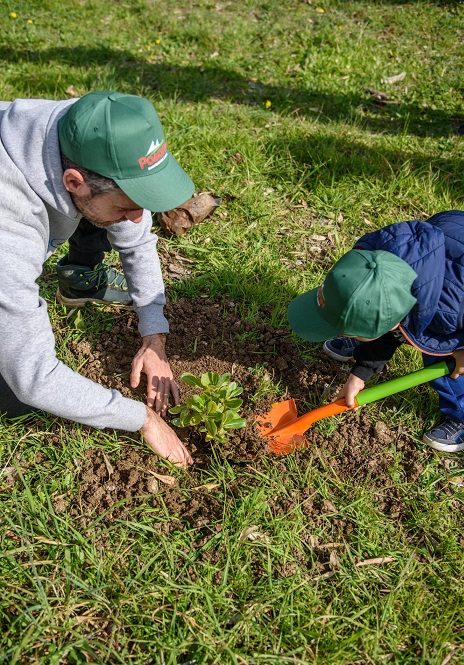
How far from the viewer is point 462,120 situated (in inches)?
163

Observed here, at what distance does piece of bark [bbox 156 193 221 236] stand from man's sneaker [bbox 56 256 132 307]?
46 cm

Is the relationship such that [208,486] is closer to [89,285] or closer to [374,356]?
[374,356]

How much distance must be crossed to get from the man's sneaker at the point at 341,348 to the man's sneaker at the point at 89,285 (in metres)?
1.03

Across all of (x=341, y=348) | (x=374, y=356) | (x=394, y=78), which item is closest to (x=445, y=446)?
(x=374, y=356)

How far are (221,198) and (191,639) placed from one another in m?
2.43

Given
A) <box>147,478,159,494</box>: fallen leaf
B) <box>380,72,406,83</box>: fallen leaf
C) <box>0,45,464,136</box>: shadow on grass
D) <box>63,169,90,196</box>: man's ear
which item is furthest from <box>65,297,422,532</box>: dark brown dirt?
<box>380,72,406,83</box>: fallen leaf

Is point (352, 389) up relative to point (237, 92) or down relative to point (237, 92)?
down

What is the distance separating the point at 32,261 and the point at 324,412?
4.17ft

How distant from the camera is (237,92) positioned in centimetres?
427

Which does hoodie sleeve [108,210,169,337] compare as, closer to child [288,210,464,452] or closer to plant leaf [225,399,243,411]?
plant leaf [225,399,243,411]

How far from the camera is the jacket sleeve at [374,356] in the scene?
222 cm

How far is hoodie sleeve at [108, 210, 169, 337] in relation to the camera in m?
2.30

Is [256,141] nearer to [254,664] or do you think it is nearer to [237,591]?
[237,591]

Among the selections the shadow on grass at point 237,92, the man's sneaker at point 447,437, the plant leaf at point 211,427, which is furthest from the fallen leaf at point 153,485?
the shadow on grass at point 237,92
